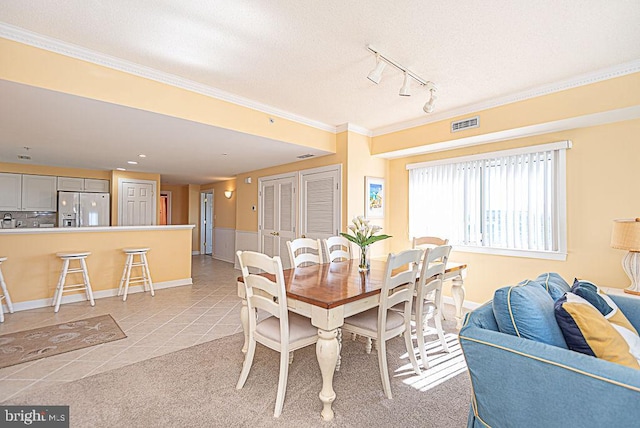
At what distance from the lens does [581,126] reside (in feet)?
10.2

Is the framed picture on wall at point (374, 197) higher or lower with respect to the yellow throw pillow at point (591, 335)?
higher

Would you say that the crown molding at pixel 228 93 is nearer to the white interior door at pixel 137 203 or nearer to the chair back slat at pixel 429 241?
the chair back slat at pixel 429 241

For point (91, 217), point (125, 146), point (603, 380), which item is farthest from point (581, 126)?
point (91, 217)

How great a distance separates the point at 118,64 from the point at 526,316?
11.2 ft

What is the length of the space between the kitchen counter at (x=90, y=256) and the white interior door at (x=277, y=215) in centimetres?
146

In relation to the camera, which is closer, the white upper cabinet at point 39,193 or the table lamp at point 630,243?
the table lamp at point 630,243

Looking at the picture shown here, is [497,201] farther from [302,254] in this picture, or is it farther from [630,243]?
[302,254]

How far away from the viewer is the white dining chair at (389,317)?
76.9 inches

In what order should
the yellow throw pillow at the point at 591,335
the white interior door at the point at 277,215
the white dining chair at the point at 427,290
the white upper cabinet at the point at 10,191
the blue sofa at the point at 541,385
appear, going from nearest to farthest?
the blue sofa at the point at 541,385 → the yellow throw pillow at the point at 591,335 → the white dining chair at the point at 427,290 → the white interior door at the point at 277,215 → the white upper cabinet at the point at 10,191

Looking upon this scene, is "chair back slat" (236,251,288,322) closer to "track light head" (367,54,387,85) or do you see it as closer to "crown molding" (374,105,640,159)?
"track light head" (367,54,387,85)

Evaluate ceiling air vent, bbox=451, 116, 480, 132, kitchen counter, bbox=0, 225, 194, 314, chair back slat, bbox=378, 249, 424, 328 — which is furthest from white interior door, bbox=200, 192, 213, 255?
chair back slat, bbox=378, 249, 424, 328

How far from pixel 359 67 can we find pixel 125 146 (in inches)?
136

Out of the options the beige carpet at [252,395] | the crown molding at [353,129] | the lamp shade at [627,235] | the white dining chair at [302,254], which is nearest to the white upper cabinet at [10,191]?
the beige carpet at [252,395]

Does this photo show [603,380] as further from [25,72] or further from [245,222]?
[245,222]
